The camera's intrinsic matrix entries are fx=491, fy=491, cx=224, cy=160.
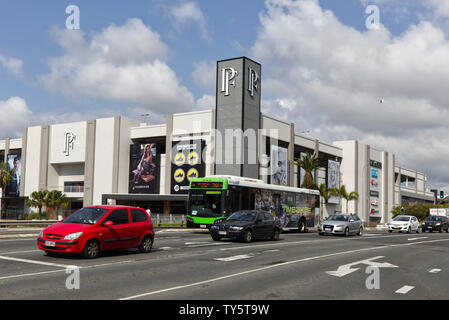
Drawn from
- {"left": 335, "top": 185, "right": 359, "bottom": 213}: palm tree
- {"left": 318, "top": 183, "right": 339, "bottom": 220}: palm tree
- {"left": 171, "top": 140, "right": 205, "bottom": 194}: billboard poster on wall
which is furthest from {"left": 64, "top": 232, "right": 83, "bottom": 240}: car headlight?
{"left": 335, "top": 185, "right": 359, "bottom": 213}: palm tree

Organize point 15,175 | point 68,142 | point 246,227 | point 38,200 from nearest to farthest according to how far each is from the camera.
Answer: point 246,227 → point 38,200 → point 68,142 → point 15,175

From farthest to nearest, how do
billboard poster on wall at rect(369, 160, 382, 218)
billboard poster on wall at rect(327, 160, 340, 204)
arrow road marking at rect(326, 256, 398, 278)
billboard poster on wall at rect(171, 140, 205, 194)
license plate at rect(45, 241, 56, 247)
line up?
1. billboard poster on wall at rect(369, 160, 382, 218)
2. billboard poster on wall at rect(327, 160, 340, 204)
3. billboard poster on wall at rect(171, 140, 205, 194)
4. license plate at rect(45, 241, 56, 247)
5. arrow road marking at rect(326, 256, 398, 278)

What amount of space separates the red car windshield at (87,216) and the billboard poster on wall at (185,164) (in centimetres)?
4536

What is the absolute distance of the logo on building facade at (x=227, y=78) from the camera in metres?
60.5

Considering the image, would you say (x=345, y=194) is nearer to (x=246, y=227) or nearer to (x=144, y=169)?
(x=144, y=169)

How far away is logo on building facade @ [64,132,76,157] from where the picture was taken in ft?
233

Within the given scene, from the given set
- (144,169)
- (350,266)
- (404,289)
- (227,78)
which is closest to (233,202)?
(350,266)

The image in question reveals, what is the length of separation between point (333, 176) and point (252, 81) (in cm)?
2920

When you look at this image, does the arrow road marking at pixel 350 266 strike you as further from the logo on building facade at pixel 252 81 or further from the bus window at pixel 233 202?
the logo on building facade at pixel 252 81

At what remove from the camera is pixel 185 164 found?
205 ft

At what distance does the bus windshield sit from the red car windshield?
13.1m

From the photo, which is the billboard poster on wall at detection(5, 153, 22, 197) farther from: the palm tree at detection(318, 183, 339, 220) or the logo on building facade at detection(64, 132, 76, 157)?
the palm tree at detection(318, 183, 339, 220)
